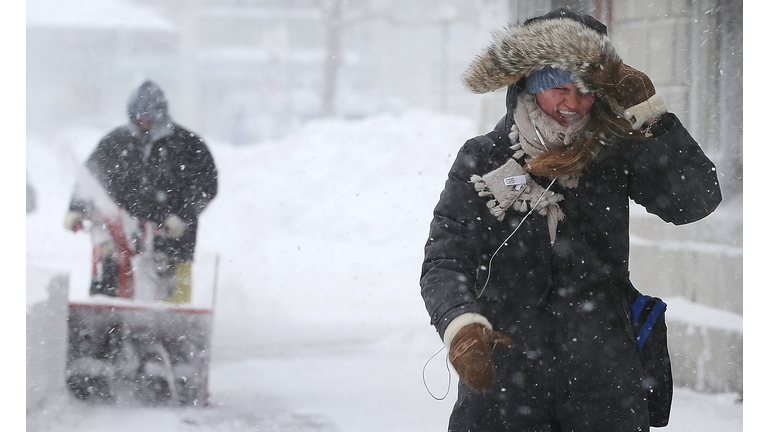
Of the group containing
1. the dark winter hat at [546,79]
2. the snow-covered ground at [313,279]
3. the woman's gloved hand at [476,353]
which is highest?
the dark winter hat at [546,79]

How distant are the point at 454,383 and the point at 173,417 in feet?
8.07

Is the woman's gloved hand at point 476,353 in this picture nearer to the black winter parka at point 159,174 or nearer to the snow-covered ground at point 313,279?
the snow-covered ground at point 313,279

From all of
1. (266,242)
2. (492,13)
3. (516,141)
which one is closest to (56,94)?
(266,242)

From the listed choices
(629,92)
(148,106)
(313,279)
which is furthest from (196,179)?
(313,279)

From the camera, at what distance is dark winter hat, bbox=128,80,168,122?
543 cm

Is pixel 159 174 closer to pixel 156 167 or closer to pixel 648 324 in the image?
pixel 156 167

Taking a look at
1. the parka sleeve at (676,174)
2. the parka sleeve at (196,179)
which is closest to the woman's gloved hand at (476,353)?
the parka sleeve at (676,174)

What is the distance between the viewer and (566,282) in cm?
192

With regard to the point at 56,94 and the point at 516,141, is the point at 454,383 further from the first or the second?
the point at 56,94

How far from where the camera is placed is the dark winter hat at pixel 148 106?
5.43 metres

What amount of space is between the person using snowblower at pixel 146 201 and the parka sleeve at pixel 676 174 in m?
3.67

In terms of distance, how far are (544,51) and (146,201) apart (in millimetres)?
3978

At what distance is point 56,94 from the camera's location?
1825cm

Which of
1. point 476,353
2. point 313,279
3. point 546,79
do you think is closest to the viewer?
point 476,353
